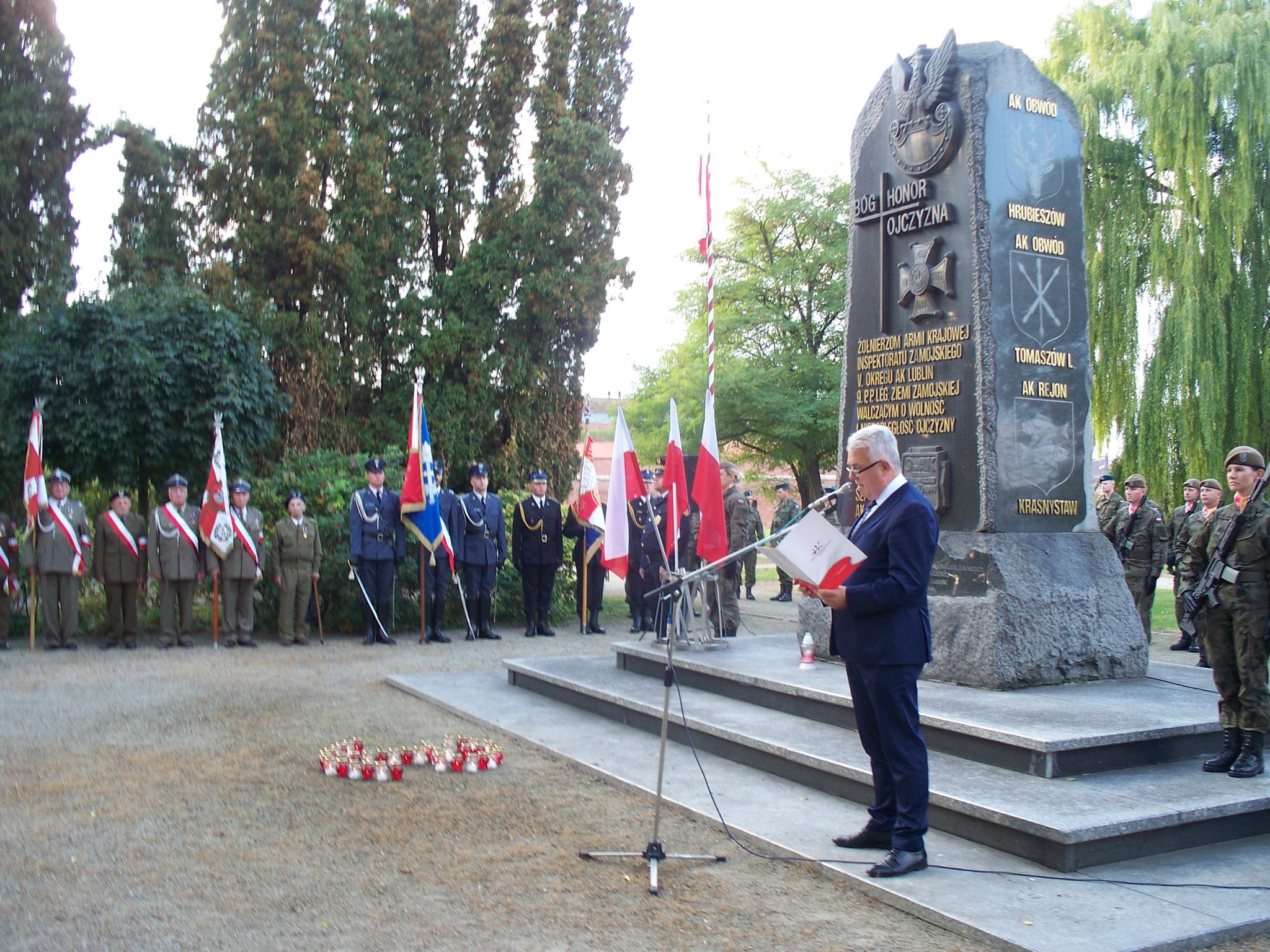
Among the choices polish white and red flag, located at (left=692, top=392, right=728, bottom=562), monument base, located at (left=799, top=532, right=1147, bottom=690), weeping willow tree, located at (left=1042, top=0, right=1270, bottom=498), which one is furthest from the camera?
weeping willow tree, located at (left=1042, top=0, right=1270, bottom=498)

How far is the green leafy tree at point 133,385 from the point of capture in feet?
43.0

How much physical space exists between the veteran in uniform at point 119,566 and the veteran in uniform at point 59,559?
224 mm

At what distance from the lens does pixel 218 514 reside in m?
12.8

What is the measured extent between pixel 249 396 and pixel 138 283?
2701mm

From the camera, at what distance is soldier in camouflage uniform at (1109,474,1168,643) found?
460 inches

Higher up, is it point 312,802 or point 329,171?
point 329,171

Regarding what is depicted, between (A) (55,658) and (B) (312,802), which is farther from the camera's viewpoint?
(A) (55,658)

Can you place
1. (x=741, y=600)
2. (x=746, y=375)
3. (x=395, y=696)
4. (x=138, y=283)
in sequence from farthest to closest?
(x=746, y=375) → (x=741, y=600) → (x=138, y=283) → (x=395, y=696)

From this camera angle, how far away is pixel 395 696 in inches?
372

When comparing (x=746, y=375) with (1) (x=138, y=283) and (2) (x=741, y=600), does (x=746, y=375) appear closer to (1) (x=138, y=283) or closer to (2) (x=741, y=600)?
(2) (x=741, y=600)

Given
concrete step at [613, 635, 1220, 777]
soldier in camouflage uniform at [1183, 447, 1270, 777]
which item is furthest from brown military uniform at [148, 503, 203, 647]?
soldier in camouflage uniform at [1183, 447, 1270, 777]

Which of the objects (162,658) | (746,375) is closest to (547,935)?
(162,658)

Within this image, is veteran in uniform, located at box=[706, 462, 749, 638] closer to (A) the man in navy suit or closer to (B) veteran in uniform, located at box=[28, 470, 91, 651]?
(A) the man in navy suit

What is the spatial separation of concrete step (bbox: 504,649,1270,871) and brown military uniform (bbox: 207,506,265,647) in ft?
25.8
